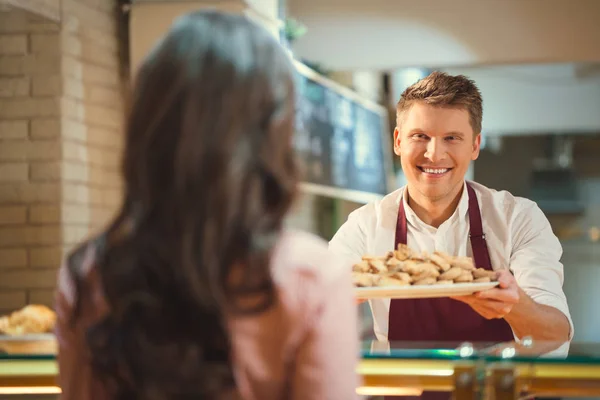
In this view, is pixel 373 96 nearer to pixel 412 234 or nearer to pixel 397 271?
pixel 412 234

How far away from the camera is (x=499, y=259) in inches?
73.5

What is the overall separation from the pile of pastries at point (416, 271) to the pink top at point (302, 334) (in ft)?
2.38

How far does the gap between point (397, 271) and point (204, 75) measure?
88cm

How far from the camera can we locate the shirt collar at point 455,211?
75.3 inches

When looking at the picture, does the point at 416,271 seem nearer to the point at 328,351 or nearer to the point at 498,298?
the point at 498,298

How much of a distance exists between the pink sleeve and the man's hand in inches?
29.6

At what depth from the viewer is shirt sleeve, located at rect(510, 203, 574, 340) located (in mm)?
1795

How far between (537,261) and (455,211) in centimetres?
21

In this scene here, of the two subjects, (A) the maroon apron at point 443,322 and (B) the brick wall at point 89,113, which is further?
(B) the brick wall at point 89,113

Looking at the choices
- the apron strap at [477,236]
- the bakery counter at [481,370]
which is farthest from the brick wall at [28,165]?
the bakery counter at [481,370]

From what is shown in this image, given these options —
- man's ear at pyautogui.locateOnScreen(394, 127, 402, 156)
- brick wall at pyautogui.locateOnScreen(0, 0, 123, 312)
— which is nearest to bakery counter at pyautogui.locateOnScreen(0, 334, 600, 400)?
man's ear at pyautogui.locateOnScreen(394, 127, 402, 156)

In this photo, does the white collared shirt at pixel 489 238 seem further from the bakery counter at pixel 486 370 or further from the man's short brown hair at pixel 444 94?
the bakery counter at pixel 486 370

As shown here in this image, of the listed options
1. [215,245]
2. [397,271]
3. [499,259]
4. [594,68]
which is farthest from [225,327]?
[594,68]

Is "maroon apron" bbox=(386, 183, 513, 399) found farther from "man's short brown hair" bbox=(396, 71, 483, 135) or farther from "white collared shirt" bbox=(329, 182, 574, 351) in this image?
"man's short brown hair" bbox=(396, 71, 483, 135)
